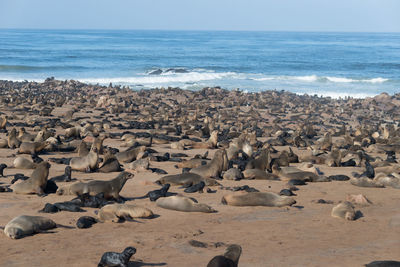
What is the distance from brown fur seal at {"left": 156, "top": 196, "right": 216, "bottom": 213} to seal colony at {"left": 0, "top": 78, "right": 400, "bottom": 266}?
1 centimetres

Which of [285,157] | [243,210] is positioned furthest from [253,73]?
[243,210]

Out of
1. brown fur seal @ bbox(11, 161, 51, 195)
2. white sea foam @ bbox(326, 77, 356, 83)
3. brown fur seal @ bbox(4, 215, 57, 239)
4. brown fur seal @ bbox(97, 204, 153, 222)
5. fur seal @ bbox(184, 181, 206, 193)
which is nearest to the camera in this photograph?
brown fur seal @ bbox(4, 215, 57, 239)

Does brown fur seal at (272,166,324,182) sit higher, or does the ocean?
brown fur seal at (272,166,324,182)

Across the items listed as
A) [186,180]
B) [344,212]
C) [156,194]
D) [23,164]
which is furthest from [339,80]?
[156,194]

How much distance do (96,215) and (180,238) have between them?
1340 mm

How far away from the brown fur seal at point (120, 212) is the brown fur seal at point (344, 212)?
2484 mm

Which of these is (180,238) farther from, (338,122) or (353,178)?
(338,122)

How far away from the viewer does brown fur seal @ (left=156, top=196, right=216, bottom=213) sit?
6.94m

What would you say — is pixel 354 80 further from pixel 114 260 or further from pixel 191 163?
pixel 114 260

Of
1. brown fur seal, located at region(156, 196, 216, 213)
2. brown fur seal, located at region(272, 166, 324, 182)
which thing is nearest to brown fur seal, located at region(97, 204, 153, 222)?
brown fur seal, located at region(156, 196, 216, 213)

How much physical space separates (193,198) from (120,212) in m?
1.48

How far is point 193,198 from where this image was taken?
7.64 meters

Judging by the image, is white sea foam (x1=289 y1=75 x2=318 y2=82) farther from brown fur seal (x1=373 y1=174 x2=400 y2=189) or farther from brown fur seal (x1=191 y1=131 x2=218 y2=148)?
brown fur seal (x1=373 y1=174 x2=400 y2=189)

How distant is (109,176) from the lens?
898 centimetres
